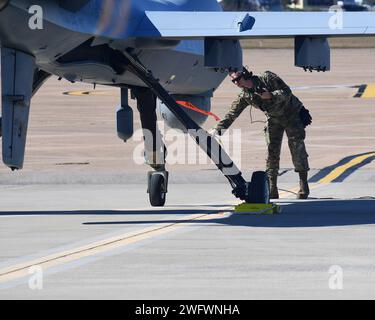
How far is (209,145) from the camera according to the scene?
16.6 metres

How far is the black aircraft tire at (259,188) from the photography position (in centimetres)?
1645

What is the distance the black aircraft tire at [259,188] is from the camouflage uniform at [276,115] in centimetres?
175

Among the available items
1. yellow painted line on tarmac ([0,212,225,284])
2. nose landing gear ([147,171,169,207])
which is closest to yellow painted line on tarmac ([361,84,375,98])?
nose landing gear ([147,171,169,207])

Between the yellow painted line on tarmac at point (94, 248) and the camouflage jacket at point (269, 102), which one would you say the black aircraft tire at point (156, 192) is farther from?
the yellow painted line on tarmac at point (94, 248)

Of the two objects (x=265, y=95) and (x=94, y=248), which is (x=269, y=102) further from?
(x=94, y=248)

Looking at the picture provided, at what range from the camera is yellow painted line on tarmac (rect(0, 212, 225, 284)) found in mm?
11539

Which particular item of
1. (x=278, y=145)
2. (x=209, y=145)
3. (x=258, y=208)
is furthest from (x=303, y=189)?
(x=209, y=145)

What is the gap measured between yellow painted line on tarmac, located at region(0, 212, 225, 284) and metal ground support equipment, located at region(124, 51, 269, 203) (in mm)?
473

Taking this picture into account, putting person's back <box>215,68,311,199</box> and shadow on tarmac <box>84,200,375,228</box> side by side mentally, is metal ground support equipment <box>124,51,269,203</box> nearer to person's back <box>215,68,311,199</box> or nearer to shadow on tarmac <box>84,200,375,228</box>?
Answer: shadow on tarmac <box>84,200,375,228</box>

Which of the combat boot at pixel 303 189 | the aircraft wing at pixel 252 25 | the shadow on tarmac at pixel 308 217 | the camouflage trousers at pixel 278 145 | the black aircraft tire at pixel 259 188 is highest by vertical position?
the aircraft wing at pixel 252 25

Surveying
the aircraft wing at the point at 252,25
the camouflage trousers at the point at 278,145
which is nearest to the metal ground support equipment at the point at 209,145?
the aircraft wing at the point at 252,25
